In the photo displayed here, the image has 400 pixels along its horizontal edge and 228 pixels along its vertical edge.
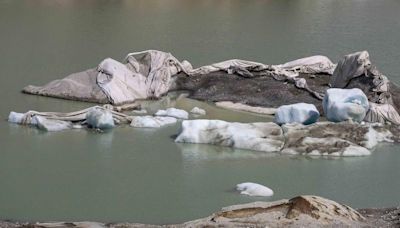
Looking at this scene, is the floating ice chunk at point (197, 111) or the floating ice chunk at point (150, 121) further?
the floating ice chunk at point (197, 111)

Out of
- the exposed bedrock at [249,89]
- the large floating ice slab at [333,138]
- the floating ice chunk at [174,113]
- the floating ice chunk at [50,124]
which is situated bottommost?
the large floating ice slab at [333,138]

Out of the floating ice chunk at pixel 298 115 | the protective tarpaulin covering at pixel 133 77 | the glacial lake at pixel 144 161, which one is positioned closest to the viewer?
the glacial lake at pixel 144 161

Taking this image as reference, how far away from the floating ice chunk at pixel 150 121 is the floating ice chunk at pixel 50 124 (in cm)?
83

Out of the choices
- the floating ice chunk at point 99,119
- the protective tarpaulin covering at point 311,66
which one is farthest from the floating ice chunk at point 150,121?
the protective tarpaulin covering at point 311,66

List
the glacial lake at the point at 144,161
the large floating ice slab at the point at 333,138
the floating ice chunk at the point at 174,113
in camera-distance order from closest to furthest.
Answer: the glacial lake at the point at 144,161 < the large floating ice slab at the point at 333,138 < the floating ice chunk at the point at 174,113

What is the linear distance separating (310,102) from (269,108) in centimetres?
60

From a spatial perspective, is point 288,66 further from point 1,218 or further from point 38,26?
point 38,26

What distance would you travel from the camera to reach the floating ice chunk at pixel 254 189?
26.3 ft

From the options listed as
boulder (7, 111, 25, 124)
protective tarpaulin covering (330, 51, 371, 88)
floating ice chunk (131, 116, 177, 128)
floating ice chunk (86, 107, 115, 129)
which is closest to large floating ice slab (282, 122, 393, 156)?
floating ice chunk (131, 116, 177, 128)

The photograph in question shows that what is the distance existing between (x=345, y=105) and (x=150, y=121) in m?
2.46

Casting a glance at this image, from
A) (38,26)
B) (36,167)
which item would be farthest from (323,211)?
(38,26)

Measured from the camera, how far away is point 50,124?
10445 millimetres

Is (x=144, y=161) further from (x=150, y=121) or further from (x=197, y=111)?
(x=197, y=111)

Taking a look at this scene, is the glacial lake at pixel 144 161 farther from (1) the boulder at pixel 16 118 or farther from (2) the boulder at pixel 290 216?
(2) the boulder at pixel 290 216
